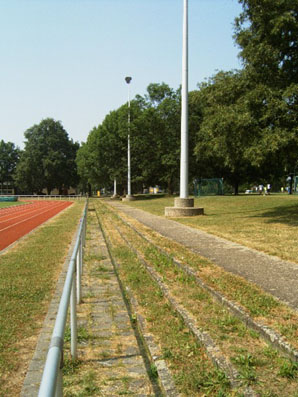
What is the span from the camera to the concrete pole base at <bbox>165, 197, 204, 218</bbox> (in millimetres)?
18016

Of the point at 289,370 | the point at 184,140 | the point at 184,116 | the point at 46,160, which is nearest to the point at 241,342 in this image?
the point at 289,370

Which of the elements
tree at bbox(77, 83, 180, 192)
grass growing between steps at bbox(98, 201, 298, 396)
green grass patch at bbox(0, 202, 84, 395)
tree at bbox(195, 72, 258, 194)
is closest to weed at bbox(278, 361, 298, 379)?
grass growing between steps at bbox(98, 201, 298, 396)

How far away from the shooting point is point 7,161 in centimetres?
9506

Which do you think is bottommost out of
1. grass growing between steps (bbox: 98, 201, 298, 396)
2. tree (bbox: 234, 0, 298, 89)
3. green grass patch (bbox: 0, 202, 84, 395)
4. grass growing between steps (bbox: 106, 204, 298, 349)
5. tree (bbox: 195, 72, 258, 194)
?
green grass patch (bbox: 0, 202, 84, 395)

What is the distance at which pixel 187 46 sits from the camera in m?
19.1

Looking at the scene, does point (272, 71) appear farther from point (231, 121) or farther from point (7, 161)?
point (7, 161)

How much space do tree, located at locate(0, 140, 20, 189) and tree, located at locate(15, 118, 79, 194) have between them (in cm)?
1220

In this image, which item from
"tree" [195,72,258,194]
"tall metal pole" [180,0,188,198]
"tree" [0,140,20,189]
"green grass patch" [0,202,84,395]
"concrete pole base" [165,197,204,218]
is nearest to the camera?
"green grass patch" [0,202,84,395]

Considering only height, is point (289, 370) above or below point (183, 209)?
below

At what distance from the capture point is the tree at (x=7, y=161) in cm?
9393

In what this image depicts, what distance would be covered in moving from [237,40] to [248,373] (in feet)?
48.2

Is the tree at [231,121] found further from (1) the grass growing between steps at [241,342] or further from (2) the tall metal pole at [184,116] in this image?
(1) the grass growing between steps at [241,342]

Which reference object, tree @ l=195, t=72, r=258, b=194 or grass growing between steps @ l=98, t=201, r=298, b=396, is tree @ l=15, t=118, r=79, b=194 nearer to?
tree @ l=195, t=72, r=258, b=194

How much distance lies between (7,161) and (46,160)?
67.8ft
